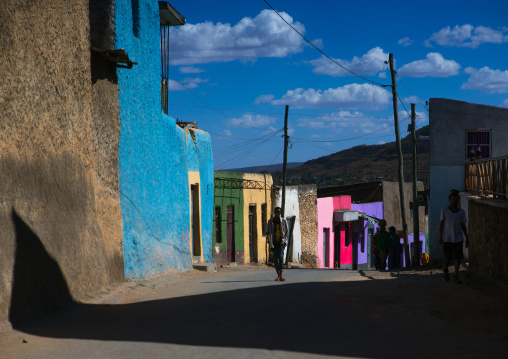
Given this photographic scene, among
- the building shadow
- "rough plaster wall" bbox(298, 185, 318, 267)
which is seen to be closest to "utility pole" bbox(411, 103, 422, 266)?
"rough plaster wall" bbox(298, 185, 318, 267)

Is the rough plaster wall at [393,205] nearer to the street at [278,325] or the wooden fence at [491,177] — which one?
the wooden fence at [491,177]

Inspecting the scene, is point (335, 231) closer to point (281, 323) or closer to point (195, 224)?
point (195, 224)

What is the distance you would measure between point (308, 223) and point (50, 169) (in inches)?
1148

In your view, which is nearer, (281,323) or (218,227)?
(281,323)

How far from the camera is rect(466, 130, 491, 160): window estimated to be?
82.6 ft

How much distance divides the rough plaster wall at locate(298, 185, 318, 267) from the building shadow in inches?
1118

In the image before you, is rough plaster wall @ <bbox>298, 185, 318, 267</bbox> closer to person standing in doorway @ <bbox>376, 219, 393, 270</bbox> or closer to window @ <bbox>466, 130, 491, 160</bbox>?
window @ <bbox>466, 130, 491, 160</bbox>

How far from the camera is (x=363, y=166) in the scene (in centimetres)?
9194

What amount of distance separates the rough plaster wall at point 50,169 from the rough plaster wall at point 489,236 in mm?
7067

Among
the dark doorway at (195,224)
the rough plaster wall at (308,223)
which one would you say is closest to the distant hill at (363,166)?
the rough plaster wall at (308,223)

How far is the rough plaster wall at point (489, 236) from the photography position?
472 inches

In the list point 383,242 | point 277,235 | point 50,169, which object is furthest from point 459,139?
point 50,169

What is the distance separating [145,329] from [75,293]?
2.70 m

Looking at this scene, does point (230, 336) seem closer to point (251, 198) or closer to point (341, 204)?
point (251, 198)
